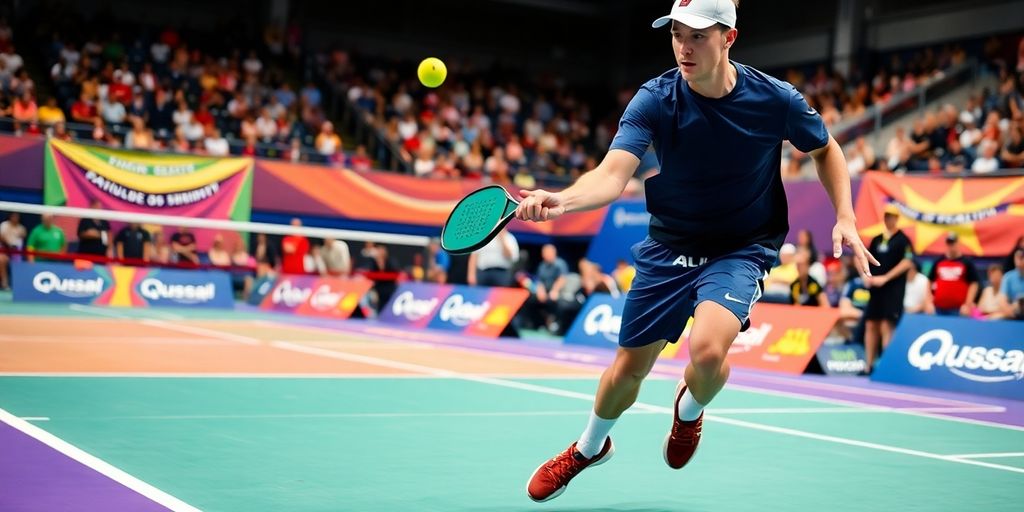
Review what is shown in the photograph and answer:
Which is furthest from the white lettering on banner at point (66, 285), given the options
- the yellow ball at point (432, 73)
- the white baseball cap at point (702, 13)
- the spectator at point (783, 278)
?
the white baseball cap at point (702, 13)

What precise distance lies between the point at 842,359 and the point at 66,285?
1286 centimetres

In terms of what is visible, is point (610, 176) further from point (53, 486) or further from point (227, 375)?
point (227, 375)

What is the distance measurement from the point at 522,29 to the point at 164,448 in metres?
36.7

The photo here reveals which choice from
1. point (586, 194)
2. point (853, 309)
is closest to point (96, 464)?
point (586, 194)

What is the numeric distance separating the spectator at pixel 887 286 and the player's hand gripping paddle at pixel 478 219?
8985mm

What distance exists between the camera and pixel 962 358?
1130 cm

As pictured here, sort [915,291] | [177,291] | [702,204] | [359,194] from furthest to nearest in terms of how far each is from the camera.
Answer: [359,194], [177,291], [915,291], [702,204]

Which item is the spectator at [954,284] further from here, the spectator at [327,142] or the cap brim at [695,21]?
the spectator at [327,142]

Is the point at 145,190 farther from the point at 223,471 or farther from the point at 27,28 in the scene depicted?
the point at 223,471

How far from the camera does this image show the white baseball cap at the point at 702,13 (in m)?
4.54

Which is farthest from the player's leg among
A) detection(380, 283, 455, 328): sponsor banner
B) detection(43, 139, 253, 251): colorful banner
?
detection(43, 139, 253, 251): colorful banner

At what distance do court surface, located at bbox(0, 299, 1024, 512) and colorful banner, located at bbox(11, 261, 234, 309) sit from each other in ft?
24.1

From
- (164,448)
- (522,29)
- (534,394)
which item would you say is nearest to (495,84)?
(522,29)

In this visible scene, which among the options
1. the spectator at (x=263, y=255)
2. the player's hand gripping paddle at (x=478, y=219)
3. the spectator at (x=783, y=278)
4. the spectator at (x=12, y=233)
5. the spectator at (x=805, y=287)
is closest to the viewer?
the player's hand gripping paddle at (x=478, y=219)
